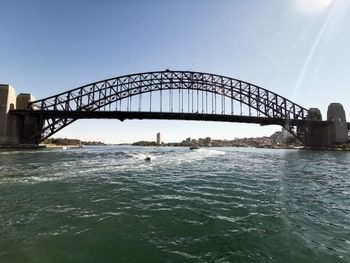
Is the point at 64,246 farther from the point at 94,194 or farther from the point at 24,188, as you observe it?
the point at 24,188

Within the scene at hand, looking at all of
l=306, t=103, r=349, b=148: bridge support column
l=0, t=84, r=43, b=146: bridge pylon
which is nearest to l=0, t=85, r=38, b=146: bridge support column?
l=0, t=84, r=43, b=146: bridge pylon

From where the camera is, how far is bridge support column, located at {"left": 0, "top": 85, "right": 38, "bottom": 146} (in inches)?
2657

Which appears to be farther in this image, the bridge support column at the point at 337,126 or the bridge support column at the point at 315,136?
the bridge support column at the point at 315,136

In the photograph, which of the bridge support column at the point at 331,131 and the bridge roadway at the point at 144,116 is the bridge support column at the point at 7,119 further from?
the bridge support column at the point at 331,131

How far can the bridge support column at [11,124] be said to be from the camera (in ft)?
221

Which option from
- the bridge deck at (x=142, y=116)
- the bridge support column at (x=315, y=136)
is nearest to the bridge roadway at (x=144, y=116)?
the bridge deck at (x=142, y=116)

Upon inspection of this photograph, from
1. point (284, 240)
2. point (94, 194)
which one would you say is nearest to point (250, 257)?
point (284, 240)

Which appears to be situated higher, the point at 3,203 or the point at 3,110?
the point at 3,110

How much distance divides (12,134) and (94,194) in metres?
68.2

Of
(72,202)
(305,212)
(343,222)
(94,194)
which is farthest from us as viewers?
(94,194)

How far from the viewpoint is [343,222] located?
9.11 meters

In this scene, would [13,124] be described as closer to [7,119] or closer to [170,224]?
[7,119]

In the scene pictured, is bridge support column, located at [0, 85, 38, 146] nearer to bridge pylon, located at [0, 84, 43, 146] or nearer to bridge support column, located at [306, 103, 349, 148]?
bridge pylon, located at [0, 84, 43, 146]

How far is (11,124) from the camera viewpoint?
70.1 m
